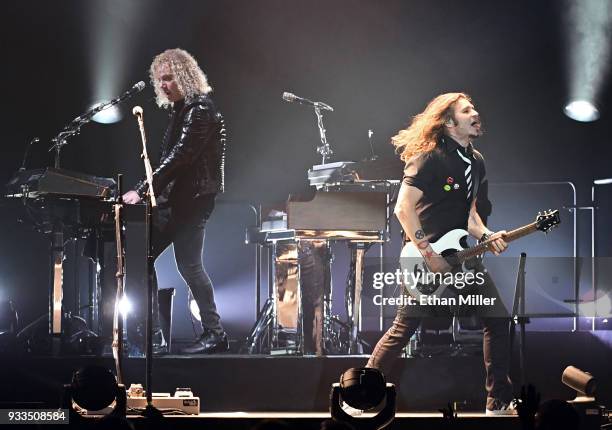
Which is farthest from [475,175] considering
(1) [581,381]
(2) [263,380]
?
(2) [263,380]

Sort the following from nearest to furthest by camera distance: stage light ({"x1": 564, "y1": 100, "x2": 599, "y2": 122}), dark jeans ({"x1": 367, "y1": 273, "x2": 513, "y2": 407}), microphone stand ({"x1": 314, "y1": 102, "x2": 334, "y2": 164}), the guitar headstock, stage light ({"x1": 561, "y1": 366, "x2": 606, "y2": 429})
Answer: stage light ({"x1": 561, "y1": 366, "x2": 606, "y2": 429})
dark jeans ({"x1": 367, "y1": 273, "x2": 513, "y2": 407})
the guitar headstock
microphone stand ({"x1": 314, "y1": 102, "x2": 334, "y2": 164})
stage light ({"x1": 564, "y1": 100, "x2": 599, "y2": 122})

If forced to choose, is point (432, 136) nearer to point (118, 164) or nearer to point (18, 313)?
point (118, 164)

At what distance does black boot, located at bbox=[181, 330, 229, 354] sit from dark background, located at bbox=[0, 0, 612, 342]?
541 mm

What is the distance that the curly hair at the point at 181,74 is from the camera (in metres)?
7.91

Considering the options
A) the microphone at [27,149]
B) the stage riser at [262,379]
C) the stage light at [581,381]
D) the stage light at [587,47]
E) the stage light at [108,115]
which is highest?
the stage light at [587,47]

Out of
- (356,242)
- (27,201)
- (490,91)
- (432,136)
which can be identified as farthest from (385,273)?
(27,201)

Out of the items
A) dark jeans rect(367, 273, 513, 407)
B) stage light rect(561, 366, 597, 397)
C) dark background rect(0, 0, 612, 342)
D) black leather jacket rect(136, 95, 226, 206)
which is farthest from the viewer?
dark background rect(0, 0, 612, 342)

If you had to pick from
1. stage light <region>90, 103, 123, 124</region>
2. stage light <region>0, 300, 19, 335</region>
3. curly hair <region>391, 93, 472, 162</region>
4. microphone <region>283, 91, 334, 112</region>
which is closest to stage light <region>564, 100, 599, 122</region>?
curly hair <region>391, 93, 472, 162</region>

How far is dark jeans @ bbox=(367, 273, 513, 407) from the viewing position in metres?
6.82

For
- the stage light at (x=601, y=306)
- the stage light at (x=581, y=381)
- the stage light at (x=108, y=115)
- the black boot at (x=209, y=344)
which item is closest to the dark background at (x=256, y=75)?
the stage light at (x=108, y=115)

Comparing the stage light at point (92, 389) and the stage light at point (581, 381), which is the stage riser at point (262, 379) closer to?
the stage light at point (581, 381)

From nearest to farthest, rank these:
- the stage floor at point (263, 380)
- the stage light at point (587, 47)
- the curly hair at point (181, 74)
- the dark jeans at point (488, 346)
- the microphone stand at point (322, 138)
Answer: the dark jeans at point (488, 346), the stage floor at point (263, 380), the curly hair at point (181, 74), the microphone stand at point (322, 138), the stage light at point (587, 47)

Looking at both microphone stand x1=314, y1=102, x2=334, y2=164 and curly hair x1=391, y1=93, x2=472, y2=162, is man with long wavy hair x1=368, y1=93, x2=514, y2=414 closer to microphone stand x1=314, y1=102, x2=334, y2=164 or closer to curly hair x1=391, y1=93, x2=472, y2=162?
curly hair x1=391, y1=93, x2=472, y2=162

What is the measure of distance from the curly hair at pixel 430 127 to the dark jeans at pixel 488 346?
1.20 meters
